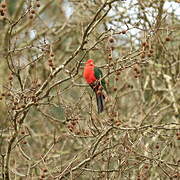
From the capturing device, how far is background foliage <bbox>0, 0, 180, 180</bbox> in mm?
4375

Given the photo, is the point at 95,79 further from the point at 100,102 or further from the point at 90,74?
the point at 100,102

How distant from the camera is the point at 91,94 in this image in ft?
18.8

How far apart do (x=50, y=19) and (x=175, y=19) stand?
3.43 metres

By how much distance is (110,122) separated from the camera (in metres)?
4.31

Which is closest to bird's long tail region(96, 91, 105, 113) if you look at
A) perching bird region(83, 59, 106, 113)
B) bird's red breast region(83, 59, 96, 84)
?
perching bird region(83, 59, 106, 113)

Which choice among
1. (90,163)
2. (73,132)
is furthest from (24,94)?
(90,163)

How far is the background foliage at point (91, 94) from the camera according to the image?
438cm

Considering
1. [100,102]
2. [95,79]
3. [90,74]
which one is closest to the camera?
[100,102]

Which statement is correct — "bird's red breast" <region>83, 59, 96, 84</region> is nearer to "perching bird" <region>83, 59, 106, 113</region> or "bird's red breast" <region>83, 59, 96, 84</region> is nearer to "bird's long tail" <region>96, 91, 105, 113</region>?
"perching bird" <region>83, 59, 106, 113</region>

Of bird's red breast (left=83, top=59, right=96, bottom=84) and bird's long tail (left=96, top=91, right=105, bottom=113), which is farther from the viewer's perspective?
bird's red breast (left=83, top=59, right=96, bottom=84)

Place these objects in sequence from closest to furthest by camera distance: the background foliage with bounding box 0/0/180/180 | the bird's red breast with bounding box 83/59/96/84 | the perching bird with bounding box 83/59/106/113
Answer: the background foliage with bounding box 0/0/180/180 < the perching bird with bounding box 83/59/106/113 < the bird's red breast with bounding box 83/59/96/84

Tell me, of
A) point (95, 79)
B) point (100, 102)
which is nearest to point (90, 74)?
point (95, 79)

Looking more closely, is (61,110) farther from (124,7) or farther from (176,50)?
(176,50)

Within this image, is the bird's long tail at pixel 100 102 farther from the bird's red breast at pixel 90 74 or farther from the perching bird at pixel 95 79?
the bird's red breast at pixel 90 74
